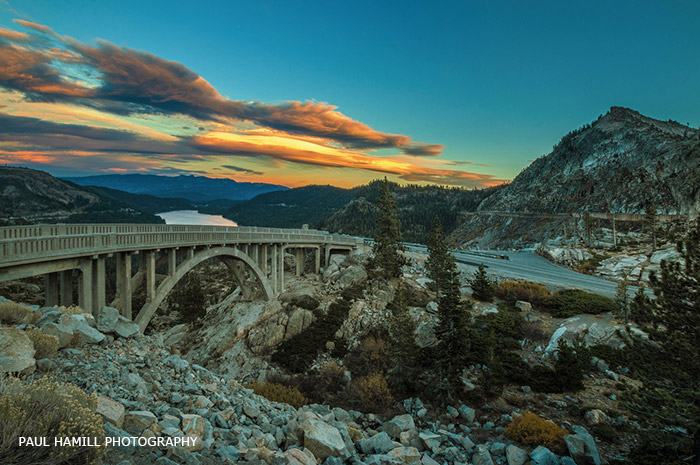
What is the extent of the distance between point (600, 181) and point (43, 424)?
130 meters

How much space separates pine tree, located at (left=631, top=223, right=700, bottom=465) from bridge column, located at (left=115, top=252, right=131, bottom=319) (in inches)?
969

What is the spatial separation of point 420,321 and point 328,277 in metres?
14.8

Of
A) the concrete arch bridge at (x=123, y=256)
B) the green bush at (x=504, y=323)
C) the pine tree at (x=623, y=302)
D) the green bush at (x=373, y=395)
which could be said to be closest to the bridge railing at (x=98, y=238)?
the concrete arch bridge at (x=123, y=256)

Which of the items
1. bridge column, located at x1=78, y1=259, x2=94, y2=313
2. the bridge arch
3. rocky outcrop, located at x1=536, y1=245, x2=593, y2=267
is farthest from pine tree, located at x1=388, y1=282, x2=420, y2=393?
rocky outcrop, located at x1=536, y1=245, x2=593, y2=267

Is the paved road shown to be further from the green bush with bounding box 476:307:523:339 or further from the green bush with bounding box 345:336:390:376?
the green bush with bounding box 345:336:390:376

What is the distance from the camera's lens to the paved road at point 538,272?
3512cm

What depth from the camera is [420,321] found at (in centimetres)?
3047

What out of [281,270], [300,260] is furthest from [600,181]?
[281,270]

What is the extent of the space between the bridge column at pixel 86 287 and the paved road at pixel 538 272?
38082 mm

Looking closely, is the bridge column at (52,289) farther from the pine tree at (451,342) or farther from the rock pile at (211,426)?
the pine tree at (451,342)

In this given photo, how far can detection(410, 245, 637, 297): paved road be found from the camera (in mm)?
35125

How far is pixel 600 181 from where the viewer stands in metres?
104

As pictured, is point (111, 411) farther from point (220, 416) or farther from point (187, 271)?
point (187, 271)

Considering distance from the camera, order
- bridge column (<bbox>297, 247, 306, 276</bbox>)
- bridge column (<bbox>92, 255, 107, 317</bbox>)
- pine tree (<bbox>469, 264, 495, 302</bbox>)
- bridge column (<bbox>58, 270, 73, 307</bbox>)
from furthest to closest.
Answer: bridge column (<bbox>297, 247, 306, 276</bbox>) < pine tree (<bbox>469, 264, 495, 302</bbox>) < bridge column (<bbox>92, 255, 107, 317</bbox>) < bridge column (<bbox>58, 270, 73, 307</bbox>)
